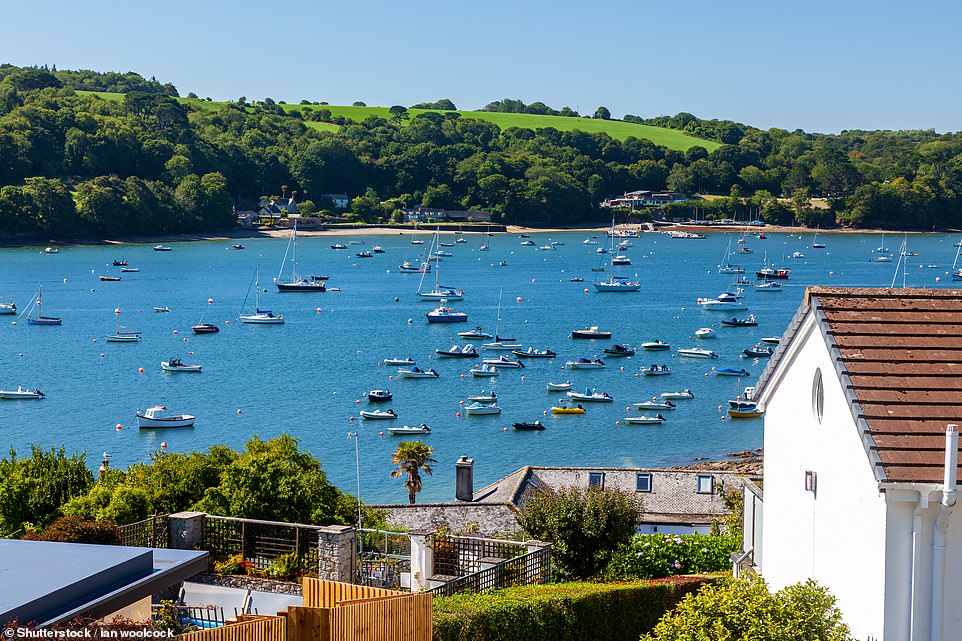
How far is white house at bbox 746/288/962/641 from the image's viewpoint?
10.3 meters

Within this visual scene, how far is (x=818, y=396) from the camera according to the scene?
11.9m

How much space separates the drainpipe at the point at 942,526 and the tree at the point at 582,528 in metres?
12.3

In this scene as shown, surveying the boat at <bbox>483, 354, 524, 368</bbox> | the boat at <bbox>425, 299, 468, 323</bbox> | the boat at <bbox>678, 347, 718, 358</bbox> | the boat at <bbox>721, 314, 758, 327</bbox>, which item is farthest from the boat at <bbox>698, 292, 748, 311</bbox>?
the boat at <bbox>483, 354, 524, 368</bbox>

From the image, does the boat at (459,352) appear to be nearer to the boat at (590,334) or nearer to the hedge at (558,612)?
the boat at (590,334)

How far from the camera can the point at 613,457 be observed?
62.8 metres

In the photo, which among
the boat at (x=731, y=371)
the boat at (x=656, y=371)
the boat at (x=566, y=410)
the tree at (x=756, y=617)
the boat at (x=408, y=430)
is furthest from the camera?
the boat at (x=656, y=371)

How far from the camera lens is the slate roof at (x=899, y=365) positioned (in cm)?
1041

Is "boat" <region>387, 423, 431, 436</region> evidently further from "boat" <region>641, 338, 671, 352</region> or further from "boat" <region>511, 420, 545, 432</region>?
"boat" <region>641, 338, 671, 352</region>

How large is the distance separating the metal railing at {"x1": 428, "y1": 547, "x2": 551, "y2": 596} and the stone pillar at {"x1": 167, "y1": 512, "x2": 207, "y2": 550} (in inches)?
167

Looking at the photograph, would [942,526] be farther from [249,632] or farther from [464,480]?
[464,480]

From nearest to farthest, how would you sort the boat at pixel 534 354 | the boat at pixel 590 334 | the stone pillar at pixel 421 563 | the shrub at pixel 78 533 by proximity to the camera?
the shrub at pixel 78 533, the stone pillar at pixel 421 563, the boat at pixel 534 354, the boat at pixel 590 334

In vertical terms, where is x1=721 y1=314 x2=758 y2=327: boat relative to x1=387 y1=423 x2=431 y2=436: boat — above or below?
above

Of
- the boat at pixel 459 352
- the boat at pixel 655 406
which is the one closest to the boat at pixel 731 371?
the boat at pixel 655 406

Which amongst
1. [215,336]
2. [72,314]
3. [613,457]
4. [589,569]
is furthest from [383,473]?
[72,314]
